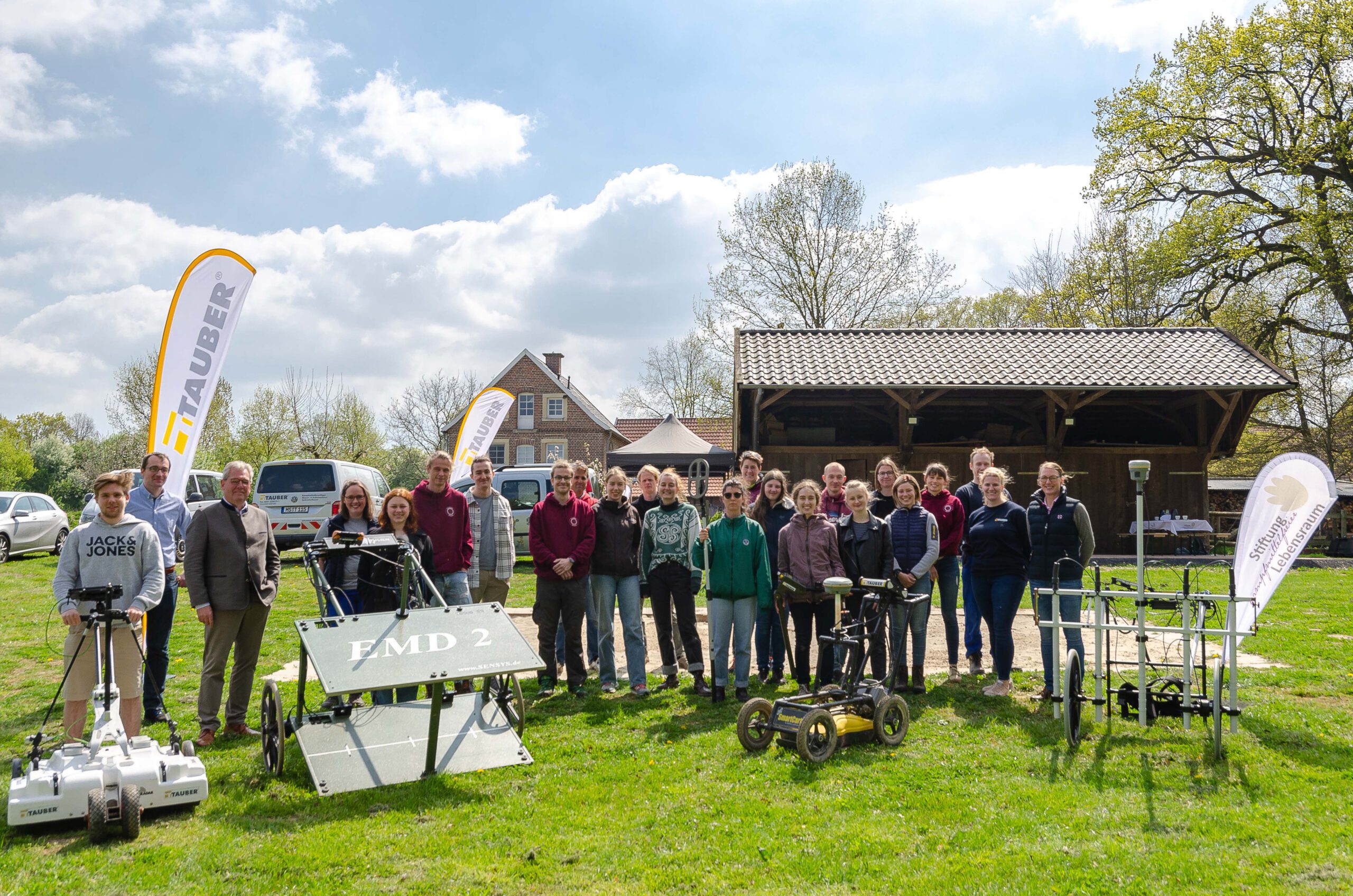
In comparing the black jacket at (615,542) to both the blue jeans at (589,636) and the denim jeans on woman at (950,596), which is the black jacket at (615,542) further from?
the denim jeans on woman at (950,596)

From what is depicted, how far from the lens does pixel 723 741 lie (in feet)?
17.3

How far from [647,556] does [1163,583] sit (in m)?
8.40

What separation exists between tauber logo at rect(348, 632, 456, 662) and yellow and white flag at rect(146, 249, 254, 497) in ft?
13.8

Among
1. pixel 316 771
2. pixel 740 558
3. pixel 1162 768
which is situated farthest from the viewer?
pixel 740 558

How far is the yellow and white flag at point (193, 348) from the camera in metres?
7.84

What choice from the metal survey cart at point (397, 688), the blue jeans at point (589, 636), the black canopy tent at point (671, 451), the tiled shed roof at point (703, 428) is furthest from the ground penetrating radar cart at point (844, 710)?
the tiled shed roof at point (703, 428)

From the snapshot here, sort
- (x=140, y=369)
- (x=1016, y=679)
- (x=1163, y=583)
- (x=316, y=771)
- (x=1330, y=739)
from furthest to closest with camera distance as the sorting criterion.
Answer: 1. (x=140, y=369)
2. (x=1163, y=583)
3. (x=1016, y=679)
4. (x=1330, y=739)
5. (x=316, y=771)

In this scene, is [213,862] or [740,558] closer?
[213,862]

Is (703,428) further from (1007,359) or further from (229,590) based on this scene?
(229,590)

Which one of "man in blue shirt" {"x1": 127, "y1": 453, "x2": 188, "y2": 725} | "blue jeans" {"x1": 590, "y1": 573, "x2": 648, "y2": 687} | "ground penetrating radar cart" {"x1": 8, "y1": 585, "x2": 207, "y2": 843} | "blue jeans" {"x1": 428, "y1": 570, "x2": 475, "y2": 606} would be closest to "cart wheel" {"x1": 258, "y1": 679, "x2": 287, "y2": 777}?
"ground penetrating radar cart" {"x1": 8, "y1": 585, "x2": 207, "y2": 843}

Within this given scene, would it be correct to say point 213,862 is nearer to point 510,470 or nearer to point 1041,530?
point 1041,530

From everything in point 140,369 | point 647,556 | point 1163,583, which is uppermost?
point 140,369

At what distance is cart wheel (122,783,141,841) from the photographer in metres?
3.78

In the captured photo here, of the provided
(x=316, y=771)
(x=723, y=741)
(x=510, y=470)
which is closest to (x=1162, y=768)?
(x=723, y=741)
